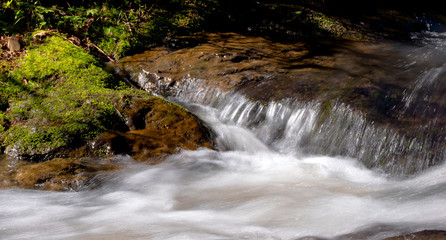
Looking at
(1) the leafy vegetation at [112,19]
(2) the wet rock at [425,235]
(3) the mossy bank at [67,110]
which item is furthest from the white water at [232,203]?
(1) the leafy vegetation at [112,19]

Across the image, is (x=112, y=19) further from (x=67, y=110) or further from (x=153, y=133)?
(x=153, y=133)

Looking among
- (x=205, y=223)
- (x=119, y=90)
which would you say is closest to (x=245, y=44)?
(x=119, y=90)

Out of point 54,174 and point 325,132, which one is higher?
point 54,174

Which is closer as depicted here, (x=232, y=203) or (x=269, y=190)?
(x=232, y=203)

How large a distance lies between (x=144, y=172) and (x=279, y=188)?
4.32 feet

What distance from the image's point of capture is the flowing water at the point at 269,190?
8.75 feet

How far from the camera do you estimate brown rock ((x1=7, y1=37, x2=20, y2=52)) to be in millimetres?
5609

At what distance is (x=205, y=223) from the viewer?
111 inches

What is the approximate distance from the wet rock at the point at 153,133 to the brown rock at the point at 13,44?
229 cm

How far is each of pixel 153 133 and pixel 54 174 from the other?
118cm

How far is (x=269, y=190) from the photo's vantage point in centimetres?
347

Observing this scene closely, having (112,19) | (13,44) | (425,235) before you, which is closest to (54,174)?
(425,235)

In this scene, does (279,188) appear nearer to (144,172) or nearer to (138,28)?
(144,172)

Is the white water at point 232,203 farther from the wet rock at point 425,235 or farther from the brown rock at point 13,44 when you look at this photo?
the brown rock at point 13,44
